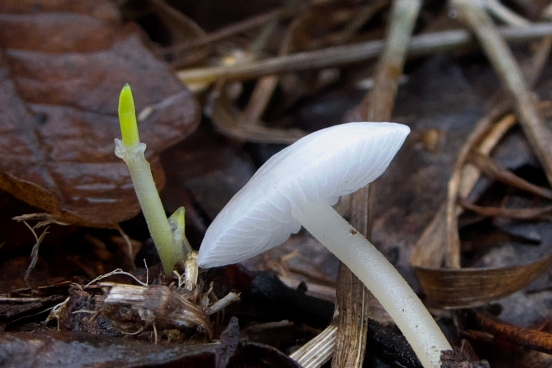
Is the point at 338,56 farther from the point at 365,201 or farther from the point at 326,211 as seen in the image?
the point at 326,211

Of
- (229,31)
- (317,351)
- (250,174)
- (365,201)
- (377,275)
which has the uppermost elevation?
(229,31)

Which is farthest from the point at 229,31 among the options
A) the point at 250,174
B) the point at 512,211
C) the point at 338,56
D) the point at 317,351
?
the point at 317,351

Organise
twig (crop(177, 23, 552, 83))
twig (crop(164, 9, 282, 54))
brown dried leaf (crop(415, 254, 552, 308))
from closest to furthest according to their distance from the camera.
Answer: brown dried leaf (crop(415, 254, 552, 308)) → twig (crop(177, 23, 552, 83)) → twig (crop(164, 9, 282, 54))

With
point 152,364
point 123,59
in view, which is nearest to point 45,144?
point 123,59

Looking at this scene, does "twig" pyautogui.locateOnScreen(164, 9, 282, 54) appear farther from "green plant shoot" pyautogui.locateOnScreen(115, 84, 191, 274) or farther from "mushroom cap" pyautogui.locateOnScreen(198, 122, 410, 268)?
"mushroom cap" pyautogui.locateOnScreen(198, 122, 410, 268)

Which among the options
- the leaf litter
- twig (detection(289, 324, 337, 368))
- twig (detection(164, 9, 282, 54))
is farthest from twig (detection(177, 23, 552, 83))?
twig (detection(289, 324, 337, 368))

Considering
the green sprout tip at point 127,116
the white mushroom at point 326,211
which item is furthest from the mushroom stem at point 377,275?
the green sprout tip at point 127,116
